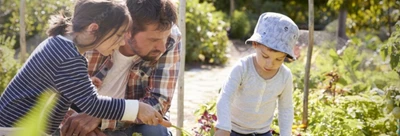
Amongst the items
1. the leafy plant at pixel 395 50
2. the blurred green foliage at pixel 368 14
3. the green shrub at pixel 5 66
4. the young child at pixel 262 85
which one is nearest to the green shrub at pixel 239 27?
the blurred green foliage at pixel 368 14

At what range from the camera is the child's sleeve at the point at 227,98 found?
2471 mm

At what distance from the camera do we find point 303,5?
44.2 feet

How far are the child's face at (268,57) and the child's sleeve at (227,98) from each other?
0.11 metres

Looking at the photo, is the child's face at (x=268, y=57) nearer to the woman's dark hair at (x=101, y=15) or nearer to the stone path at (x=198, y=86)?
the woman's dark hair at (x=101, y=15)

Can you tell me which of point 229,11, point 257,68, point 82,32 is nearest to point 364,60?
point 257,68

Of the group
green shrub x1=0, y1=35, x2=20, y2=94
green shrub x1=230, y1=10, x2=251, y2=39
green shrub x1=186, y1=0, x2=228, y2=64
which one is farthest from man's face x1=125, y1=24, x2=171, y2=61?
green shrub x1=230, y1=10, x2=251, y2=39

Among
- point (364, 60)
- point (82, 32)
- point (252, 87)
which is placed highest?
point (82, 32)

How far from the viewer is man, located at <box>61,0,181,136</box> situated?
2.31 metres

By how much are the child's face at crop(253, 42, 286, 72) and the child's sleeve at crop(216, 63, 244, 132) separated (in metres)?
0.11

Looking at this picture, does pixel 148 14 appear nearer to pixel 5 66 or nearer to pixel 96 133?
pixel 96 133

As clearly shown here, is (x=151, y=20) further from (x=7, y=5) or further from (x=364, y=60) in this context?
(x=7, y=5)

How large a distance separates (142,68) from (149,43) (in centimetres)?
23

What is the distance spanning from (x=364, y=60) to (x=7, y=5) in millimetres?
4192

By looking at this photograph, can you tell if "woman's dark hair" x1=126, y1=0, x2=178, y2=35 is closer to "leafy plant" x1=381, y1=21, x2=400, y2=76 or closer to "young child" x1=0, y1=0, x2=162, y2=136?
"young child" x1=0, y1=0, x2=162, y2=136
